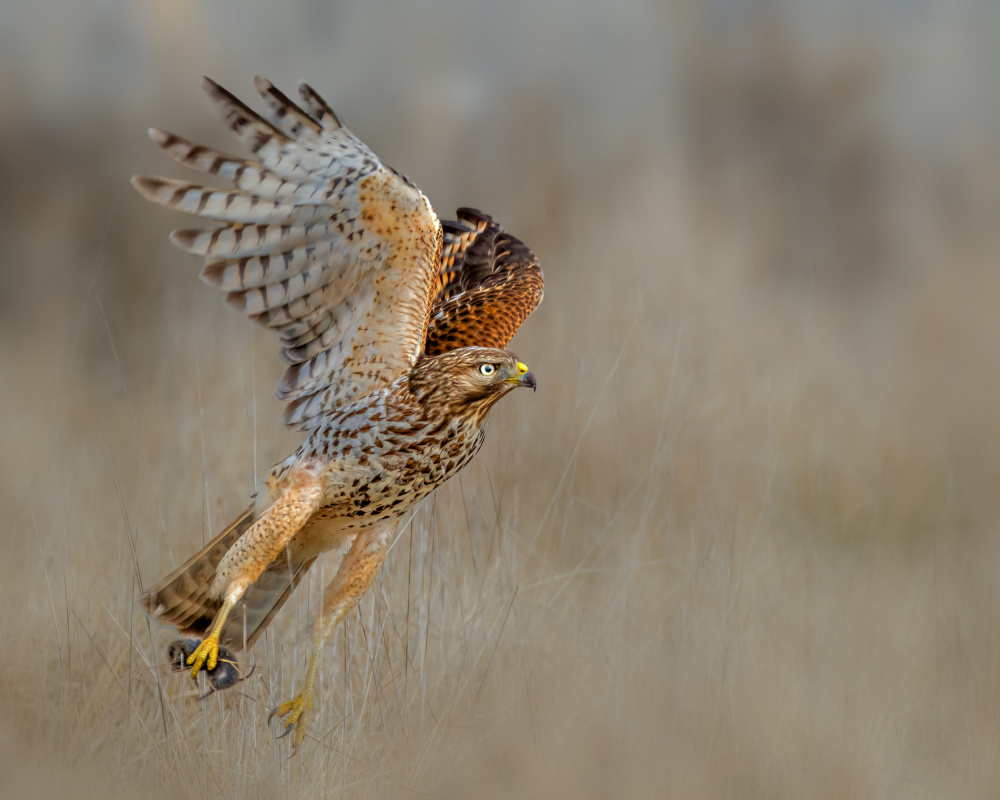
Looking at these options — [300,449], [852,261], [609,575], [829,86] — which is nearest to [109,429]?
[300,449]

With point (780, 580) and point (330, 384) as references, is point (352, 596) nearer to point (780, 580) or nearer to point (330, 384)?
point (330, 384)

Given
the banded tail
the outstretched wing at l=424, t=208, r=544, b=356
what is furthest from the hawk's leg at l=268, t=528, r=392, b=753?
the outstretched wing at l=424, t=208, r=544, b=356

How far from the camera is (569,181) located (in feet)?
25.5

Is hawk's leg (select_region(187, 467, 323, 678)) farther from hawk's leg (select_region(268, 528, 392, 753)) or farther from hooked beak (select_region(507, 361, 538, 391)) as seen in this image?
hooked beak (select_region(507, 361, 538, 391))

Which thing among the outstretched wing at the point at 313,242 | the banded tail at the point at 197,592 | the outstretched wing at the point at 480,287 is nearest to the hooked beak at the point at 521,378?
the outstretched wing at the point at 313,242

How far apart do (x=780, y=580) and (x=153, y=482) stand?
3077 millimetres

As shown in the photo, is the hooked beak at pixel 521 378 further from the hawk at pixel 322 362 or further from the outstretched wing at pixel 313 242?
the outstretched wing at pixel 313 242

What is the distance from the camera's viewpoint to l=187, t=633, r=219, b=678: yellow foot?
348 centimetres

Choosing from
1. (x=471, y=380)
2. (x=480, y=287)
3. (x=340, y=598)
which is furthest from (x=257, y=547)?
(x=480, y=287)

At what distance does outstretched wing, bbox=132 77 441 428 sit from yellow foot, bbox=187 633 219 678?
877mm

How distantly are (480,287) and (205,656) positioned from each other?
205 cm

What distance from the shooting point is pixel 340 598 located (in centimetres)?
376

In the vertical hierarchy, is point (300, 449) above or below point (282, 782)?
above

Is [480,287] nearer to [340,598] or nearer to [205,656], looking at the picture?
[340,598]
